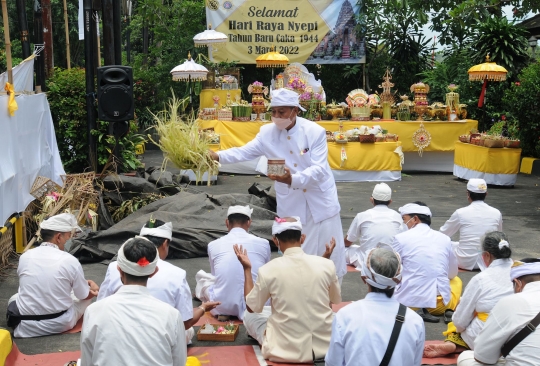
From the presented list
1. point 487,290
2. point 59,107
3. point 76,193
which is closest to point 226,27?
point 59,107

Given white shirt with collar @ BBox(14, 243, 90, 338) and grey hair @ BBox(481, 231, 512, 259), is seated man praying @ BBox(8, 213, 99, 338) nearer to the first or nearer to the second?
white shirt with collar @ BBox(14, 243, 90, 338)

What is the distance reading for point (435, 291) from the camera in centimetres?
585

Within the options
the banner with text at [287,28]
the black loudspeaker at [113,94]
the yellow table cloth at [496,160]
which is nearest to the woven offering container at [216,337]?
the black loudspeaker at [113,94]

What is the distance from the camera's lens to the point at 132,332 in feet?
10.7

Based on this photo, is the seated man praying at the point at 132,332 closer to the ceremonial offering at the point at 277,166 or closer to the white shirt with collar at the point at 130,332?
the white shirt with collar at the point at 130,332

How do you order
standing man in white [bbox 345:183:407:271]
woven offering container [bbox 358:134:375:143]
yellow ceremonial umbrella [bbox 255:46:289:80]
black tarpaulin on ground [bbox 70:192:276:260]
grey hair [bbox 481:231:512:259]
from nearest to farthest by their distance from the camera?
Result: grey hair [bbox 481:231:512:259] → standing man in white [bbox 345:183:407:271] → black tarpaulin on ground [bbox 70:192:276:260] → woven offering container [bbox 358:134:375:143] → yellow ceremonial umbrella [bbox 255:46:289:80]

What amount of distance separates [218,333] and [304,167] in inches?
57.0

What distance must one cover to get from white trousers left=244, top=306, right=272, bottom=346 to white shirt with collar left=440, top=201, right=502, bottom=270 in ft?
9.20

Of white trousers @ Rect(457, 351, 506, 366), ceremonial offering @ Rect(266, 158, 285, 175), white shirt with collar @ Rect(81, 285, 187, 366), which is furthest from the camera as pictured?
ceremonial offering @ Rect(266, 158, 285, 175)

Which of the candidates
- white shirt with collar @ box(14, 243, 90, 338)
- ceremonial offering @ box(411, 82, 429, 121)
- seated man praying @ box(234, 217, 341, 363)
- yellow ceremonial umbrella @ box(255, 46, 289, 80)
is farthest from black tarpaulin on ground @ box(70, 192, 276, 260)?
yellow ceremonial umbrella @ box(255, 46, 289, 80)

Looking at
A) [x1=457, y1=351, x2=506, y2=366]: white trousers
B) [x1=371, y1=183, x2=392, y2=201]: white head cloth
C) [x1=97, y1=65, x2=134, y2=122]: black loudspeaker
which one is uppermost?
[x1=97, y1=65, x2=134, y2=122]: black loudspeaker

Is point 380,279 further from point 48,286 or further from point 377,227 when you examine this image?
point 377,227

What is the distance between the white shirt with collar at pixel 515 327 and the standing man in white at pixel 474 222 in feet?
11.5

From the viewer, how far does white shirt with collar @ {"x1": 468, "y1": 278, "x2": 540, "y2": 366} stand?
361 centimetres
